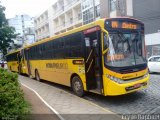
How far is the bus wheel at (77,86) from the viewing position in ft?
33.6

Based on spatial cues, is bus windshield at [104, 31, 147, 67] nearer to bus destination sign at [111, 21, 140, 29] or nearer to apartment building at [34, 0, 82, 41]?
bus destination sign at [111, 21, 140, 29]

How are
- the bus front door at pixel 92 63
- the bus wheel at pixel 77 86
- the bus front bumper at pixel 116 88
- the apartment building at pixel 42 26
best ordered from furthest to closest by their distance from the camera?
the apartment building at pixel 42 26 < the bus wheel at pixel 77 86 < the bus front door at pixel 92 63 < the bus front bumper at pixel 116 88

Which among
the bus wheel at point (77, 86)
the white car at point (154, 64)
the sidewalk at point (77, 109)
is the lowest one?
the sidewalk at point (77, 109)

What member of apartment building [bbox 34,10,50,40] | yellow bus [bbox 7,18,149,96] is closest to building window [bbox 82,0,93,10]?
apartment building [bbox 34,10,50,40]

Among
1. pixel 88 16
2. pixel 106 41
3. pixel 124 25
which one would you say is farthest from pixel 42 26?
pixel 106 41

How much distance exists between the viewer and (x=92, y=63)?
938cm

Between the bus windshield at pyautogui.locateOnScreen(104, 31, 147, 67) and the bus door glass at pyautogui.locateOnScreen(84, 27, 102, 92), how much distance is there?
802mm

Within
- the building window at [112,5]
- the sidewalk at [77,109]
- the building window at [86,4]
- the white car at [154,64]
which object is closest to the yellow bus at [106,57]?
the sidewalk at [77,109]

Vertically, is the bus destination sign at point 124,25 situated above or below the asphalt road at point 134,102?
above

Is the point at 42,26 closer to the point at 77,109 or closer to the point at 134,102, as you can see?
the point at 134,102

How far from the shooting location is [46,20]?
199ft

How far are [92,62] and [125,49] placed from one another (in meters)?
1.45

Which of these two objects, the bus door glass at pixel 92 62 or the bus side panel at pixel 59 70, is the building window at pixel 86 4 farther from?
the bus door glass at pixel 92 62

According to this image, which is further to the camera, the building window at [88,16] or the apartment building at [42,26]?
the apartment building at [42,26]
